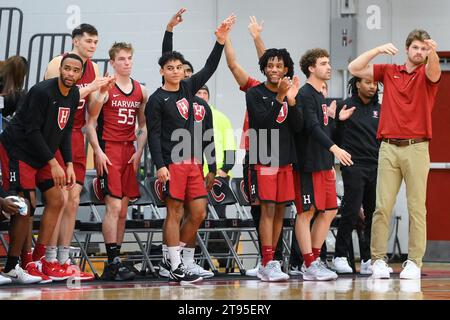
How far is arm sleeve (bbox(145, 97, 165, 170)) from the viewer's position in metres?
7.73

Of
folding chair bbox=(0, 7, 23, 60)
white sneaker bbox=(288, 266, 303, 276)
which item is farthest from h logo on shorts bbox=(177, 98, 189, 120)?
folding chair bbox=(0, 7, 23, 60)

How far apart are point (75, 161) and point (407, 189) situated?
278 cm

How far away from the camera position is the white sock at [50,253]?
779 cm

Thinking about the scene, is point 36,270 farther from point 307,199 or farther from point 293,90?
point 293,90

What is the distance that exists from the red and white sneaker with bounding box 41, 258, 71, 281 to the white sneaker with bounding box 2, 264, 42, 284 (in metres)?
0.21

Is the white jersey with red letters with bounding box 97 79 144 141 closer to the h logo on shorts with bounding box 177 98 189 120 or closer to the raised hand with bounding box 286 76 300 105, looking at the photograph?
the h logo on shorts with bounding box 177 98 189 120

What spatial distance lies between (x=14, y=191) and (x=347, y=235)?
309 centimetres

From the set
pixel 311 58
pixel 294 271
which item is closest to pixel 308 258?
pixel 294 271

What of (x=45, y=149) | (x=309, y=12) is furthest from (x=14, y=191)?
(x=309, y=12)

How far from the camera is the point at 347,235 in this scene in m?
8.91

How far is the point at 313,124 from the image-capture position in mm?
8164

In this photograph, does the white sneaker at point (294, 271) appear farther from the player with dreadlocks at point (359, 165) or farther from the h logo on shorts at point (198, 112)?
the h logo on shorts at point (198, 112)

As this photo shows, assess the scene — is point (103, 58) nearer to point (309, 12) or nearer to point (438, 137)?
point (309, 12)

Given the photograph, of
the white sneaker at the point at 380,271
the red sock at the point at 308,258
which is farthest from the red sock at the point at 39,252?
the white sneaker at the point at 380,271
